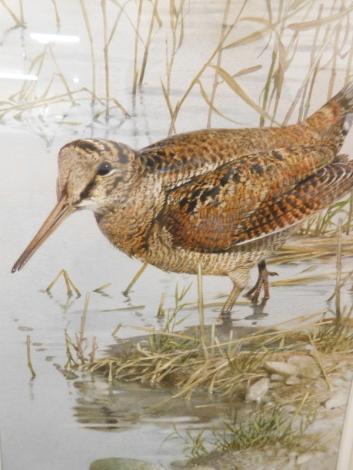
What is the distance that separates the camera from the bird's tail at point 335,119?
1.03m

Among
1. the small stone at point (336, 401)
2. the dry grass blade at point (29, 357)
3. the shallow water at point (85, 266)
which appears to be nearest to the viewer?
the shallow water at point (85, 266)

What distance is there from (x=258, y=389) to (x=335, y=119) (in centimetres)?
61

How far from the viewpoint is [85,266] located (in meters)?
1.03

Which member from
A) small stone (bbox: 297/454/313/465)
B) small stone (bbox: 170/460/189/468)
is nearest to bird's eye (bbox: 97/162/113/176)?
small stone (bbox: 170/460/189/468)

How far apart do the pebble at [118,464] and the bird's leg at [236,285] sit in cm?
39

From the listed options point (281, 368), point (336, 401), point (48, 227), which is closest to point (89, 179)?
point (48, 227)

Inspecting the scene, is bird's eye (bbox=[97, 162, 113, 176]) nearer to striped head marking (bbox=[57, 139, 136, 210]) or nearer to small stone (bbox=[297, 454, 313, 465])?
striped head marking (bbox=[57, 139, 136, 210])

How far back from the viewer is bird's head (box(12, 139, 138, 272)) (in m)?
0.99

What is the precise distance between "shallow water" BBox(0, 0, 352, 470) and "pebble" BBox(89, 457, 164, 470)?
14 millimetres

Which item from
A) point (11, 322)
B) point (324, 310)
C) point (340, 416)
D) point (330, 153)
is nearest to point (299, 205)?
point (330, 153)

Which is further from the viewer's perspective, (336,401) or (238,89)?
(336,401)

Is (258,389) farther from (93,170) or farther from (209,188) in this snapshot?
(93,170)

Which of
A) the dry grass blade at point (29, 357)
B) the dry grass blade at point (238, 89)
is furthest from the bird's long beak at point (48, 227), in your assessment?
the dry grass blade at point (238, 89)

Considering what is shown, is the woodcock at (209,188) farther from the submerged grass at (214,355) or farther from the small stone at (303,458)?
the small stone at (303,458)
